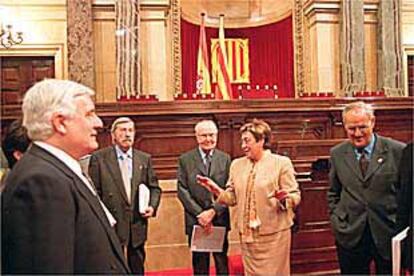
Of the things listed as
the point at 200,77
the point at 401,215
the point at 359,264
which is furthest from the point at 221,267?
the point at 200,77

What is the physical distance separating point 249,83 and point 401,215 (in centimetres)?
811

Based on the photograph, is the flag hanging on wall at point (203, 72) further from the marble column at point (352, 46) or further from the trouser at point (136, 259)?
the trouser at point (136, 259)

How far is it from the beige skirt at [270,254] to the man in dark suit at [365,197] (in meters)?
0.40

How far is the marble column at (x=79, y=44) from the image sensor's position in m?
8.84

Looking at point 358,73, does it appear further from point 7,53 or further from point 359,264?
point 359,264

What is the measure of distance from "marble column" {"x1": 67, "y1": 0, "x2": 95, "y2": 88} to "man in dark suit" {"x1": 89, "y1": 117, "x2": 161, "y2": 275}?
470cm

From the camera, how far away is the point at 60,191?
1771 millimetres

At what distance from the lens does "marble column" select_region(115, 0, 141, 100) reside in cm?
903

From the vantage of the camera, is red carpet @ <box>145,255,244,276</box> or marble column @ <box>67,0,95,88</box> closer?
red carpet @ <box>145,255,244,276</box>

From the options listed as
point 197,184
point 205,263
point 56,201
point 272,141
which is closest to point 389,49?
point 272,141

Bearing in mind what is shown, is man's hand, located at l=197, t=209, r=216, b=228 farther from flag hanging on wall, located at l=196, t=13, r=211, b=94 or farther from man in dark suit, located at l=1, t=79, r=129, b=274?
flag hanging on wall, located at l=196, t=13, r=211, b=94

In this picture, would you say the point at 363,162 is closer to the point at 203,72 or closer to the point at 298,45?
the point at 203,72

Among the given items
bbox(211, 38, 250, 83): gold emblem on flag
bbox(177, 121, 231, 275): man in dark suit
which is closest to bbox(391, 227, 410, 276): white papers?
bbox(177, 121, 231, 275): man in dark suit

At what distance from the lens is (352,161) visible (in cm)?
333
